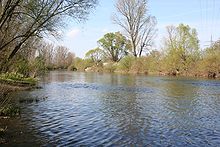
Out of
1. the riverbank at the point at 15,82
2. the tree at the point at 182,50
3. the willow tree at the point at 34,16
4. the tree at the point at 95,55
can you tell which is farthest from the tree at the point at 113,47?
the willow tree at the point at 34,16

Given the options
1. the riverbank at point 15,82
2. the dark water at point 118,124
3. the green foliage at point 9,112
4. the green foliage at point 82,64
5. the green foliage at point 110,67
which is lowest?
the dark water at point 118,124

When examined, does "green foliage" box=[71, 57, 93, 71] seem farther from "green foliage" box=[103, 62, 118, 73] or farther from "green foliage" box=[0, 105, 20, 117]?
"green foliage" box=[0, 105, 20, 117]

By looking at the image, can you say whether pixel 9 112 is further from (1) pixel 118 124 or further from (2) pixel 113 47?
(2) pixel 113 47

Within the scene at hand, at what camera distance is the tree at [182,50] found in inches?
2483

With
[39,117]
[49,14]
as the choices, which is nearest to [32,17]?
[49,14]

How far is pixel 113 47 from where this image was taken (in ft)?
314

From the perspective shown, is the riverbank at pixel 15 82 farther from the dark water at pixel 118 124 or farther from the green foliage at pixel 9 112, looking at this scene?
the green foliage at pixel 9 112

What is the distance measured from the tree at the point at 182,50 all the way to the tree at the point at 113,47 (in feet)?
94.9

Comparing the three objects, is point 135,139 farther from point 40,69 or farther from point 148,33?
point 148,33

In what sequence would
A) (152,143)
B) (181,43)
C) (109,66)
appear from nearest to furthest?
1. (152,143)
2. (181,43)
3. (109,66)

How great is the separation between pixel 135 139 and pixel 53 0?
861 centimetres

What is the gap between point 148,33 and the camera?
6912 cm

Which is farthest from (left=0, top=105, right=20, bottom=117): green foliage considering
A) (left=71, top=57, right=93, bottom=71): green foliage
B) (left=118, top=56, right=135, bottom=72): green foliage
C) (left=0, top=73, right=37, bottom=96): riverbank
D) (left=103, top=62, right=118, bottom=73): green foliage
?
(left=71, top=57, right=93, bottom=71): green foliage

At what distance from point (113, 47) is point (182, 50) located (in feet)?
115
